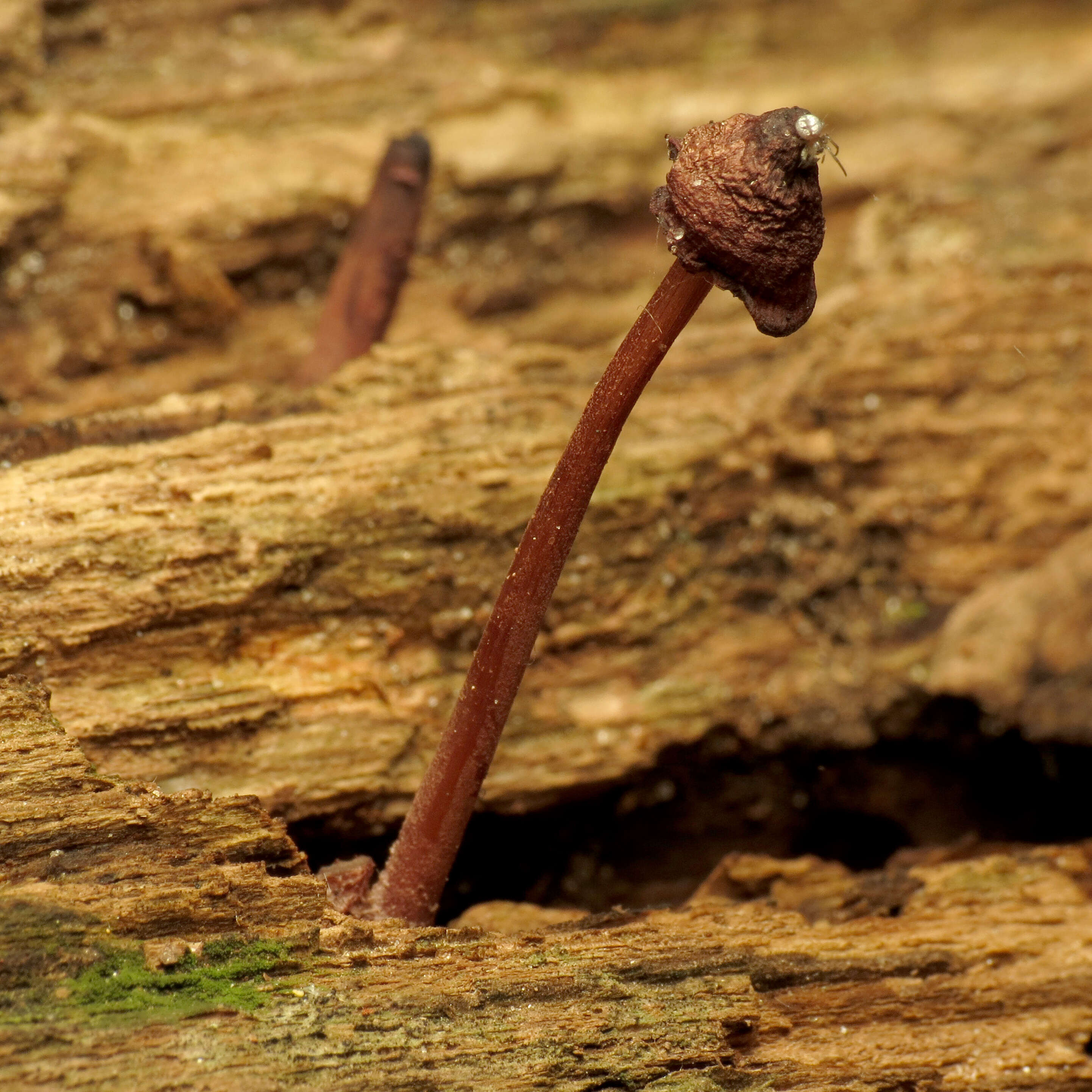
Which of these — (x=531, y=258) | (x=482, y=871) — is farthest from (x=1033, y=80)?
(x=482, y=871)

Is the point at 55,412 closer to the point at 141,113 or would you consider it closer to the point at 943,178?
the point at 141,113

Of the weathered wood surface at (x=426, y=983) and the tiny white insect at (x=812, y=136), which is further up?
the tiny white insect at (x=812, y=136)

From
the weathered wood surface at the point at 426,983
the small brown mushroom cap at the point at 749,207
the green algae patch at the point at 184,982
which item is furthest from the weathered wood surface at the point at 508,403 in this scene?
the small brown mushroom cap at the point at 749,207

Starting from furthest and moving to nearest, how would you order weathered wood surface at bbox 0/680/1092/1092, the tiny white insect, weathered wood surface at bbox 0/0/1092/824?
→ weathered wood surface at bbox 0/0/1092/824, weathered wood surface at bbox 0/680/1092/1092, the tiny white insect

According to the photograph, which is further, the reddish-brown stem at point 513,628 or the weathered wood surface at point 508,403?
the weathered wood surface at point 508,403

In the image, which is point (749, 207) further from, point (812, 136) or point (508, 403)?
point (508, 403)

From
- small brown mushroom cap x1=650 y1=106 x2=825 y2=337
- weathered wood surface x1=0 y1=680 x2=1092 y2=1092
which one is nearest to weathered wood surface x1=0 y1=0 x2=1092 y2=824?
weathered wood surface x1=0 y1=680 x2=1092 y2=1092

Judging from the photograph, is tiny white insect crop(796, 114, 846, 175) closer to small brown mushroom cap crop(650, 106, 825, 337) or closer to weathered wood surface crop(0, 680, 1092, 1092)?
small brown mushroom cap crop(650, 106, 825, 337)

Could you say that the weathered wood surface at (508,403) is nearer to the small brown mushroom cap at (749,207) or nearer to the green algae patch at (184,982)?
the green algae patch at (184,982)
